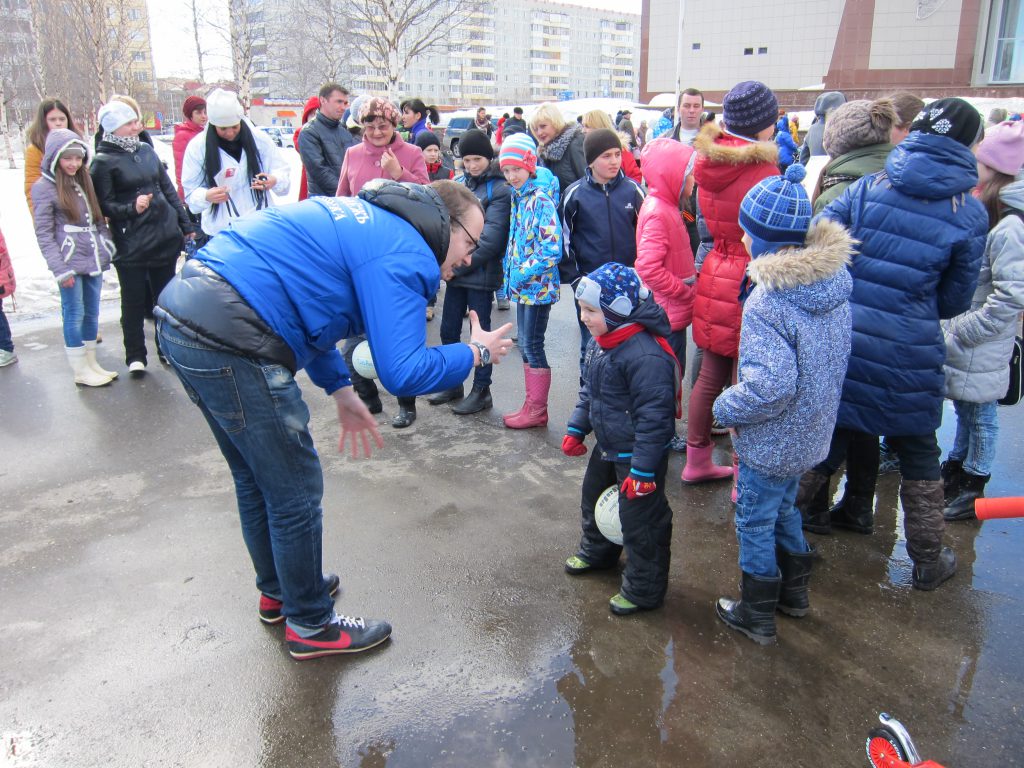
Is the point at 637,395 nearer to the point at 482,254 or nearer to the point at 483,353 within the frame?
the point at 483,353

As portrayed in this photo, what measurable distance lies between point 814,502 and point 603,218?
2.21 meters

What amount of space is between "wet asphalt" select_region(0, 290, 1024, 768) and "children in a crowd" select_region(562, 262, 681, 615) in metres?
0.27

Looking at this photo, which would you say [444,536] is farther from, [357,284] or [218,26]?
[218,26]

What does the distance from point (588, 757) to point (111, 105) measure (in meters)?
5.92

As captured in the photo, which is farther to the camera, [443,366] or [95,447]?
[95,447]

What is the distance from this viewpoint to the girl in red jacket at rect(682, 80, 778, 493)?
3.55 metres

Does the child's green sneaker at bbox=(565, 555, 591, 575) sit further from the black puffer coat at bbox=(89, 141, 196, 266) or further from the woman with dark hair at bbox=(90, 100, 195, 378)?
the black puffer coat at bbox=(89, 141, 196, 266)

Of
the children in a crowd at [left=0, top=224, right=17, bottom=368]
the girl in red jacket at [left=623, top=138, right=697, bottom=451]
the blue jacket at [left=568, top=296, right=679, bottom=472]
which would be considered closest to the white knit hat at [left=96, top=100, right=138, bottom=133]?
the children in a crowd at [left=0, top=224, right=17, bottom=368]

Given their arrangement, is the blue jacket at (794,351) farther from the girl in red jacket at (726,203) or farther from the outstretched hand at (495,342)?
the girl in red jacket at (726,203)

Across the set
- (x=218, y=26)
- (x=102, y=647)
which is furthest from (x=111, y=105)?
(x=218, y=26)

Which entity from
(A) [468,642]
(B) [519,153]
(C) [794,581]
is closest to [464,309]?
(B) [519,153]

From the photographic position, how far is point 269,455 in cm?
249

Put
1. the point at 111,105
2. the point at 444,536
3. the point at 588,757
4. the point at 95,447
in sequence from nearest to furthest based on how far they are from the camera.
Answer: the point at 588,757
the point at 444,536
the point at 95,447
the point at 111,105

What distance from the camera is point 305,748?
2.40 m
